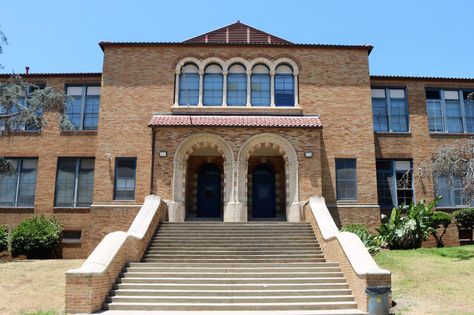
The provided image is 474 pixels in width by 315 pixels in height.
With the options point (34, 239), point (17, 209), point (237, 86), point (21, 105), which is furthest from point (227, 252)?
point (17, 209)

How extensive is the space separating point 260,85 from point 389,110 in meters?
6.56

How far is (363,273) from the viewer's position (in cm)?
1112

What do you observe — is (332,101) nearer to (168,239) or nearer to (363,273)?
(168,239)

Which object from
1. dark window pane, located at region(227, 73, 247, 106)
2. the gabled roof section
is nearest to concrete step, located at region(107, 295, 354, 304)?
dark window pane, located at region(227, 73, 247, 106)

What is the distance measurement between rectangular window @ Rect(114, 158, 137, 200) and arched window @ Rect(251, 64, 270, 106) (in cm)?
633

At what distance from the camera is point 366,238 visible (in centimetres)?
1711

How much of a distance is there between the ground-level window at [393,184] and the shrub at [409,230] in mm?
3151

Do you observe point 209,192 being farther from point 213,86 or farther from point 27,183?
point 27,183

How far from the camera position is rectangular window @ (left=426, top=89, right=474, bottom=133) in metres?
22.8

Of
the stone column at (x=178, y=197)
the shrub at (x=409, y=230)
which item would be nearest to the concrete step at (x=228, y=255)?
the stone column at (x=178, y=197)

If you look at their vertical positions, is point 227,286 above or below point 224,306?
above

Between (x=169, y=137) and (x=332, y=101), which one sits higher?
(x=332, y=101)

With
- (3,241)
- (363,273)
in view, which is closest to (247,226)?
(363,273)

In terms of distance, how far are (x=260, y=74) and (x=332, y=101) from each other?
143 inches
